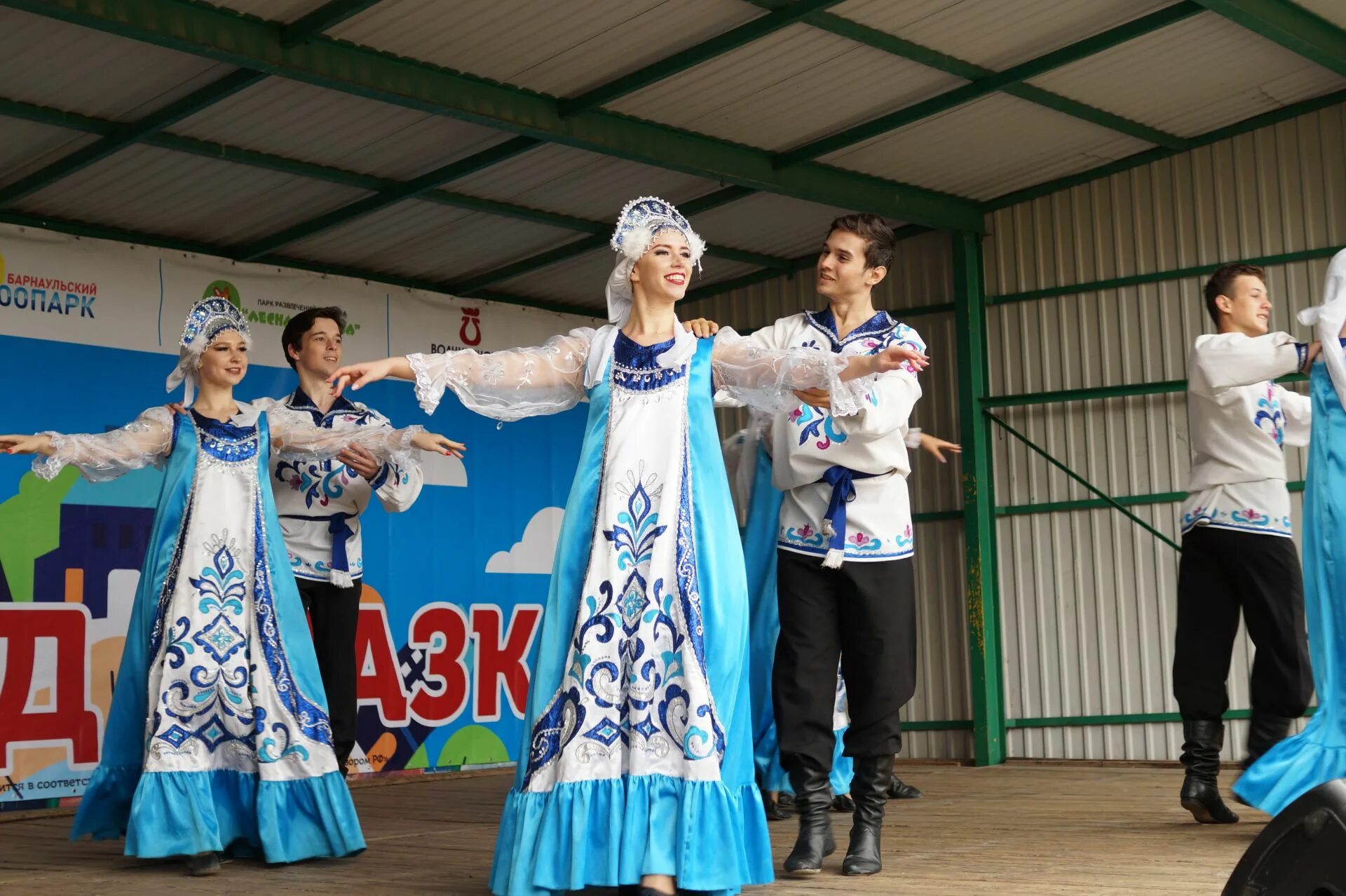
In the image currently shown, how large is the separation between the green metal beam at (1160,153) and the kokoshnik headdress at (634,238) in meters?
5.68

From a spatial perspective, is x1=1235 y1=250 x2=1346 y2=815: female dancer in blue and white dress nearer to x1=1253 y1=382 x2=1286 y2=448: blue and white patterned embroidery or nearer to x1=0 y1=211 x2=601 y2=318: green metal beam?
x1=1253 y1=382 x2=1286 y2=448: blue and white patterned embroidery

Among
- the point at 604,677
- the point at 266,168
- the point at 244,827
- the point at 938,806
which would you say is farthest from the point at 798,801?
the point at 266,168

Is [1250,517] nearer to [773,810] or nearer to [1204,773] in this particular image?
[1204,773]

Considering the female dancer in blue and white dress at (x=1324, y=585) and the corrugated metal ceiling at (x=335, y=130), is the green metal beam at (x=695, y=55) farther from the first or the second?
the female dancer in blue and white dress at (x=1324, y=585)

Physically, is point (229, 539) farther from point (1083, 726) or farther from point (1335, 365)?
point (1083, 726)

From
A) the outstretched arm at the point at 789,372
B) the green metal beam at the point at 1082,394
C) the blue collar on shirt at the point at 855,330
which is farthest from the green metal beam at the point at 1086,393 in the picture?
the outstretched arm at the point at 789,372

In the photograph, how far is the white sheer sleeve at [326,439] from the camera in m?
4.50

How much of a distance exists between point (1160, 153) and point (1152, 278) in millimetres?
715

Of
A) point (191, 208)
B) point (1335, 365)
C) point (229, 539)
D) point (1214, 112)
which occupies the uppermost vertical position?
point (1214, 112)

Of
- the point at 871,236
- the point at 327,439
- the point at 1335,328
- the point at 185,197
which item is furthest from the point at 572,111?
the point at 1335,328

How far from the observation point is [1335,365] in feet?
12.1

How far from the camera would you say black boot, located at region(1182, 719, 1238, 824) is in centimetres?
420

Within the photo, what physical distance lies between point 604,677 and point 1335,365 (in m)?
2.05

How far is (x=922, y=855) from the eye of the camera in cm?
390
